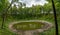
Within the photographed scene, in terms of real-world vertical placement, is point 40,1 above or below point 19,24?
above

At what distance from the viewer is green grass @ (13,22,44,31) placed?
14.0 meters

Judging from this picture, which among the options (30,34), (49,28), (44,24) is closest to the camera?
(30,34)

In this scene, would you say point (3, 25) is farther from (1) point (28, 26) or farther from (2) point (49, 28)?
(2) point (49, 28)

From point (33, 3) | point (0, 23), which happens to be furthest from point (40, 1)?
point (0, 23)

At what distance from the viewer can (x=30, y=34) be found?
41.4 feet

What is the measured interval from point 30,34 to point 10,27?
1.96 meters

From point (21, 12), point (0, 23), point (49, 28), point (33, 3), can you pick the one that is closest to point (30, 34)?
point (49, 28)

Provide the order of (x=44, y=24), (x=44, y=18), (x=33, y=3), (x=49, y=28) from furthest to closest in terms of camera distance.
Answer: (x=33, y=3)
(x=44, y=18)
(x=44, y=24)
(x=49, y=28)

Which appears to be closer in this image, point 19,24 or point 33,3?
point 19,24

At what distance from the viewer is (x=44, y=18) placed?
15602 millimetres

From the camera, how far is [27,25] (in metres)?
14.6

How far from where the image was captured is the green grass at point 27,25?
14008mm

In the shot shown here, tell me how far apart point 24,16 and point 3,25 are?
2516mm

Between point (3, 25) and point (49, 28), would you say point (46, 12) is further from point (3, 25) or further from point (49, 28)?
point (3, 25)
